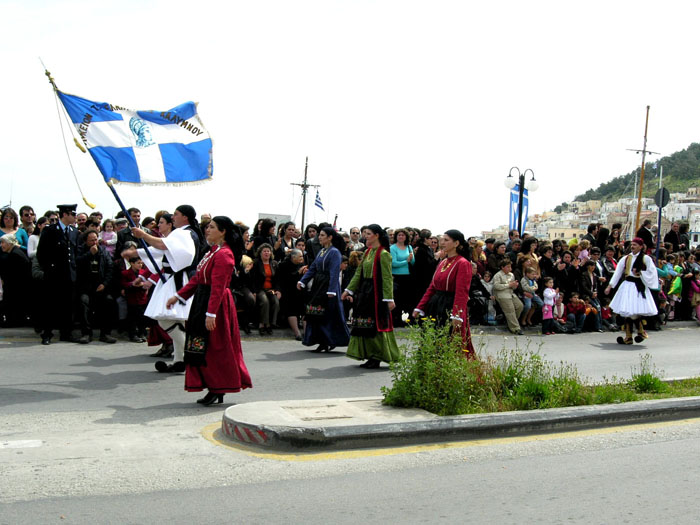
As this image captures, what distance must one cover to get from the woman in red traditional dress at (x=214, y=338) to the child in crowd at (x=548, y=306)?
381 inches

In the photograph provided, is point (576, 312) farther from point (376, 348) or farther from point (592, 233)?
point (376, 348)

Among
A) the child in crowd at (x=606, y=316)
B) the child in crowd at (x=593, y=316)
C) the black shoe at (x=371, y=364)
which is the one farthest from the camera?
the child in crowd at (x=606, y=316)

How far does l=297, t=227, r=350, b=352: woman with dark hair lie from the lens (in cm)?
1177

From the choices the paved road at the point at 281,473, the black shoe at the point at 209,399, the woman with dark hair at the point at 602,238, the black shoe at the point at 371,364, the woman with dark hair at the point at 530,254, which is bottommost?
the paved road at the point at 281,473

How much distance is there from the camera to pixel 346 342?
1196 cm

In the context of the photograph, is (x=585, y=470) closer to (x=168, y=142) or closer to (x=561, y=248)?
(x=168, y=142)

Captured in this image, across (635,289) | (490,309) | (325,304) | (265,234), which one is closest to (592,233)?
(490,309)

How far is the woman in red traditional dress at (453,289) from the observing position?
866 centimetres

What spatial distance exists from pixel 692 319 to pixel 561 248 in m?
4.68

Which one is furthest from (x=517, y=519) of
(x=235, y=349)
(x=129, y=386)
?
(x=129, y=386)

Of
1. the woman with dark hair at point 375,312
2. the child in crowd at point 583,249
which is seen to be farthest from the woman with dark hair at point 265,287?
the child in crowd at point 583,249

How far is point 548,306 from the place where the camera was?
15.7 m

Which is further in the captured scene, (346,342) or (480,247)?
(480,247)

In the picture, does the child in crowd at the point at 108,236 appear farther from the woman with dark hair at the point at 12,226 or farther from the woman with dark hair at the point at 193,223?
the woman with dark hair at the point at 193,223
